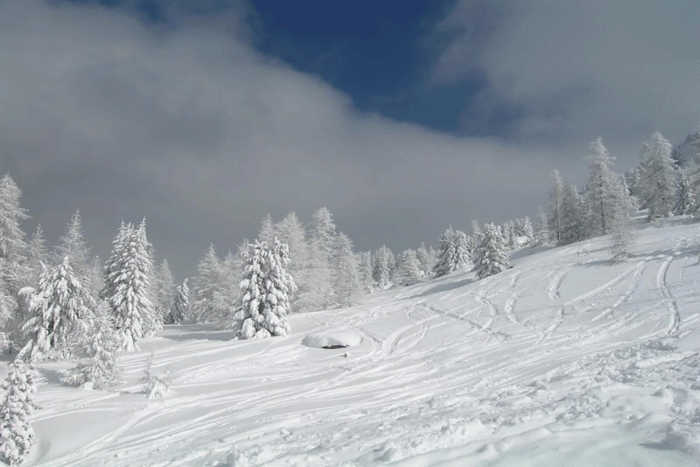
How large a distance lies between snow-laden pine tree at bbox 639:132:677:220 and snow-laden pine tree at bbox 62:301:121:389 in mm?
61078

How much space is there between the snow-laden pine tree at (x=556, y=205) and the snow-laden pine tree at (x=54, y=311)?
58.8 metres

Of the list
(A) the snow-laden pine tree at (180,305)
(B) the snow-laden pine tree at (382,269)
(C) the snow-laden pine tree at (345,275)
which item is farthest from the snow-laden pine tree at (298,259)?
(B) the snow-laden pine tree at (382,269)

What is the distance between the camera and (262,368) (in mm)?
19891

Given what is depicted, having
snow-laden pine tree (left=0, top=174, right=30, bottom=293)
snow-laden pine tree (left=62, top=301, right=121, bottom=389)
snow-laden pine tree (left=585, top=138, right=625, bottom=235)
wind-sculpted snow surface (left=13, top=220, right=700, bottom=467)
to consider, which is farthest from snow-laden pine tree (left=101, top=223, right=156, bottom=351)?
snow-laden pine tree (left=585, top=138, right=625, bottom=235)

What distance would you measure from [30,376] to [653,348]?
18287 mm

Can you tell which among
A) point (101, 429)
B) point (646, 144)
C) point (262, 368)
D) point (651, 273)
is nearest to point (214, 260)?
point (262, 368)

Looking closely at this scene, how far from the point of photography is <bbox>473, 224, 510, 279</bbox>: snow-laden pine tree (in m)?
48.9

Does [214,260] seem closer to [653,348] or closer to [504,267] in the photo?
[504,267]

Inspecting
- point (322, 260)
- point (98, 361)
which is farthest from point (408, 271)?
point (98, 361)

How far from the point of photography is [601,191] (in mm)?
51594

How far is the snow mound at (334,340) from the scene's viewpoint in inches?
923

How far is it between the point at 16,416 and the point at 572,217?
A: 62762mm

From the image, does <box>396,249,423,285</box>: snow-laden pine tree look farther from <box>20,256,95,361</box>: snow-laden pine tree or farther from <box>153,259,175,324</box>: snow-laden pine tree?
<box>20,256,95,361</box>: snow-laden pine tree

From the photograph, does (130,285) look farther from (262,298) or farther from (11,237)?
(262,298)
